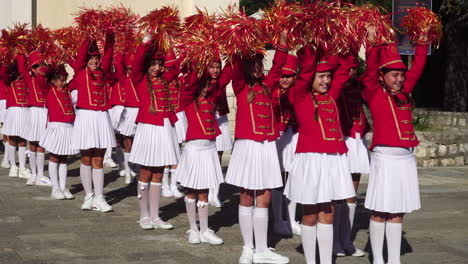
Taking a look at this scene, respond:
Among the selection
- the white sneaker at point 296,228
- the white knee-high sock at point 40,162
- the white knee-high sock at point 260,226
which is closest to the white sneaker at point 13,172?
the white knee-high sock at point 40,162

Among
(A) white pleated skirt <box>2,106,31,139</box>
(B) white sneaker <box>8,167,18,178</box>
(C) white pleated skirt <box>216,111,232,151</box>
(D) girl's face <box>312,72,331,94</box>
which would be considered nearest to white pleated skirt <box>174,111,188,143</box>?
(C) white pleated skirt <box>216,111,232,151</box>

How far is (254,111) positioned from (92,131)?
2972mm

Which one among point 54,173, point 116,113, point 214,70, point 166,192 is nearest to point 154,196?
point 214,70

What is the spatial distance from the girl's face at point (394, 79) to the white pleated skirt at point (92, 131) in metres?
4.09

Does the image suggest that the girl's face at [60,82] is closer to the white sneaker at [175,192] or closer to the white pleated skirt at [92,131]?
the white pleated skirt at [92,131]

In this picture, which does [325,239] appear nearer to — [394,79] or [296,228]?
[394,79]

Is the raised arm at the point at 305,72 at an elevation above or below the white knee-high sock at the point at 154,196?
above

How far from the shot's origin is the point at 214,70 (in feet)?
27.1

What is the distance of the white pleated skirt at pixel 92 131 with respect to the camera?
396 inches

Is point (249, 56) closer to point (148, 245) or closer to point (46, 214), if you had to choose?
point (148, 245)

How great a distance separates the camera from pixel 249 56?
24.9 ft

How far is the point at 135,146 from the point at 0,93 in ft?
21.8

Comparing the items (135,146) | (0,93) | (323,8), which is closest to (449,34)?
(0,93)

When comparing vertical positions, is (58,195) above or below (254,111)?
below
